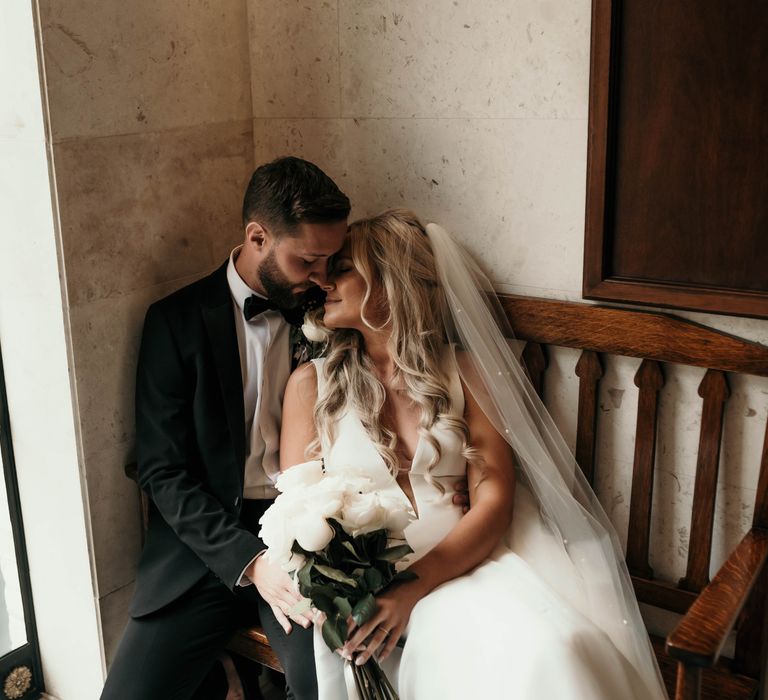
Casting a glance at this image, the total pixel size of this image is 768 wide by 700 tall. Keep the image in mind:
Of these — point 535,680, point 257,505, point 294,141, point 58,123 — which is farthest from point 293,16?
point 535,680

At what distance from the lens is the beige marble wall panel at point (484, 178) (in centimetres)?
223

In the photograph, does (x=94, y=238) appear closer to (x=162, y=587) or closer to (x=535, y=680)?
(x=162, y=587)

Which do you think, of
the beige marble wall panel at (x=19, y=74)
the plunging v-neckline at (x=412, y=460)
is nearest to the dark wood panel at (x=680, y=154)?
the plunging v-neckline at (x=412, y=460)

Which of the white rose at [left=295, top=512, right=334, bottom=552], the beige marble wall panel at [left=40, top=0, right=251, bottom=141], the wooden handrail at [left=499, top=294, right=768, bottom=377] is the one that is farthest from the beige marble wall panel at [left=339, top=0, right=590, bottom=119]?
the white rose at [left=295, top=512, right=334, bottom=552]

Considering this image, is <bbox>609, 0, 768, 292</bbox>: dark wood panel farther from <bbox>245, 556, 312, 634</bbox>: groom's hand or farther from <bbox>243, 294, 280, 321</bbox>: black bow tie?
<bbox>245, 556, 312, 634</bbox>: groom's hand

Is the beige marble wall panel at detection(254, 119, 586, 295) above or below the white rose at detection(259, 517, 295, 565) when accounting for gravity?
above

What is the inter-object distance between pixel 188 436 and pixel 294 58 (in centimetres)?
112

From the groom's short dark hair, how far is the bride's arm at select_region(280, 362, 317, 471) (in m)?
0.38

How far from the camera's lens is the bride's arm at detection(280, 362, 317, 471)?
90.0 inches

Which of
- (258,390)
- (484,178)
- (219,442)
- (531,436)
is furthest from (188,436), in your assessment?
(484,178)

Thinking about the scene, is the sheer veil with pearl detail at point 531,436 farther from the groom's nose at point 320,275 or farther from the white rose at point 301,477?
the white rose at point 301,477

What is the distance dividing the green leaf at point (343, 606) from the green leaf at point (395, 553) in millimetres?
109

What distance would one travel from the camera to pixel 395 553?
1794mm

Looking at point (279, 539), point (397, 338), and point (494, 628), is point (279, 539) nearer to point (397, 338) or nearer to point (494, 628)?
point (494, 628)
